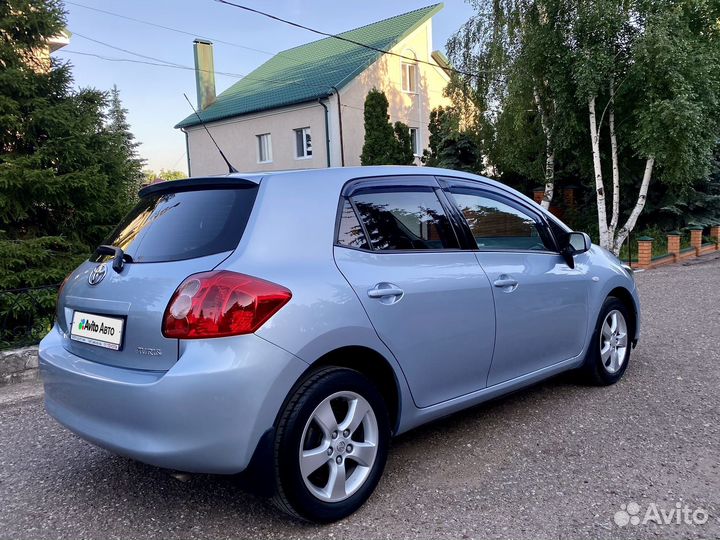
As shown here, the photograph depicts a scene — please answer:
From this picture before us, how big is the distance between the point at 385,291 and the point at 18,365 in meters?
4.06

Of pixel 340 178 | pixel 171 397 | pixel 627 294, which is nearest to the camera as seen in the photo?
pixel 171 397

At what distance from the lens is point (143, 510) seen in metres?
2.81

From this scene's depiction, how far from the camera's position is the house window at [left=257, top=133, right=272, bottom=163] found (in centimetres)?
2592

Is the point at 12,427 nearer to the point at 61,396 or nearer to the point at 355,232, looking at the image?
the point at 61,396

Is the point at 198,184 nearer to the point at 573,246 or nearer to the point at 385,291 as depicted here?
the point at 385,291

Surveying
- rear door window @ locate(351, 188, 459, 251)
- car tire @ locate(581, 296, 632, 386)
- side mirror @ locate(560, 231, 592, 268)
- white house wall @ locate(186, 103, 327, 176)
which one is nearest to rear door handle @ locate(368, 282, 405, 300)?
rear door window @ locate(351, 188, 459, 251)

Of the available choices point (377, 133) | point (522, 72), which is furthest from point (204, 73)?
point (522, 72)

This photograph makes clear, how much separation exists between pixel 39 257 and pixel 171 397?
19.4 ft

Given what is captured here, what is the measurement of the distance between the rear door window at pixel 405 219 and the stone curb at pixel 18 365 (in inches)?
154

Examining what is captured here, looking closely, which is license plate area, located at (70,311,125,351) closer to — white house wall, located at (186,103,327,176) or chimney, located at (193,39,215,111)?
white house wall, located at (186,103,327,176)

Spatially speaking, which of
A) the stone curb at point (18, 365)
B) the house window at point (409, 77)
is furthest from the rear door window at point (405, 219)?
the house window at point (409, 77)

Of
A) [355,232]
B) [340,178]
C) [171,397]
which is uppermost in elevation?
[340,178]

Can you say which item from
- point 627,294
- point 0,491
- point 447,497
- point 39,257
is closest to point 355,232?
point 447,497

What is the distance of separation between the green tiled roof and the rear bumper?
21.3m
